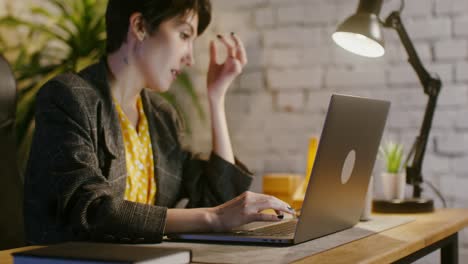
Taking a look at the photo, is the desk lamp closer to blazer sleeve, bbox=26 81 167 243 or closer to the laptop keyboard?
the laptop keyboard

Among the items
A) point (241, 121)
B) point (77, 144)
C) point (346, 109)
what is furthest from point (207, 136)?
point (346, 109)

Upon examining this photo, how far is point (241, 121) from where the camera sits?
9.84 feet

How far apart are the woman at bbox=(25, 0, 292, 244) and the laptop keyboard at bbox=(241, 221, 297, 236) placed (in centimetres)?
4

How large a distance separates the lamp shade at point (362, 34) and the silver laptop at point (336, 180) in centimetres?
42

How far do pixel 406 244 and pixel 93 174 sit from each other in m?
0.60

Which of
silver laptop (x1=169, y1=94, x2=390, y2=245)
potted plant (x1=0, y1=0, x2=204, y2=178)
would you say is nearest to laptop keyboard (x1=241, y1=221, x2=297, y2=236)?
silver laptop (x1=169, y1=94, x2=390, y2=245)

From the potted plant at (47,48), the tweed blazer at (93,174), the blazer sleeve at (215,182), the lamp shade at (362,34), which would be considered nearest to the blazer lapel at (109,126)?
the tweed blazer at (93,174)

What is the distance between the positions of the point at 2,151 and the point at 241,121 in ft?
4.68

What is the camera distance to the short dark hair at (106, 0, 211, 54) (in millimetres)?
1754

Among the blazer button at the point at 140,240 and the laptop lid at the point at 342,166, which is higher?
the laptop lid at the point at 342,166

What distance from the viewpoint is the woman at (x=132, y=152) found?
1.33 metres

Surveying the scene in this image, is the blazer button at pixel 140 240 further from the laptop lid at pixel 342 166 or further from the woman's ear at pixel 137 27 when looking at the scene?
the woman's ear at pixel 137 27

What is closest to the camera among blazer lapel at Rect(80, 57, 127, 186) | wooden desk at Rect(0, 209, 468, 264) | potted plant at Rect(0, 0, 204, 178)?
wooden desk at Rect(0, 209, 468, 264)

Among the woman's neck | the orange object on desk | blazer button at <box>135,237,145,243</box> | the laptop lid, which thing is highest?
the woman's neck
